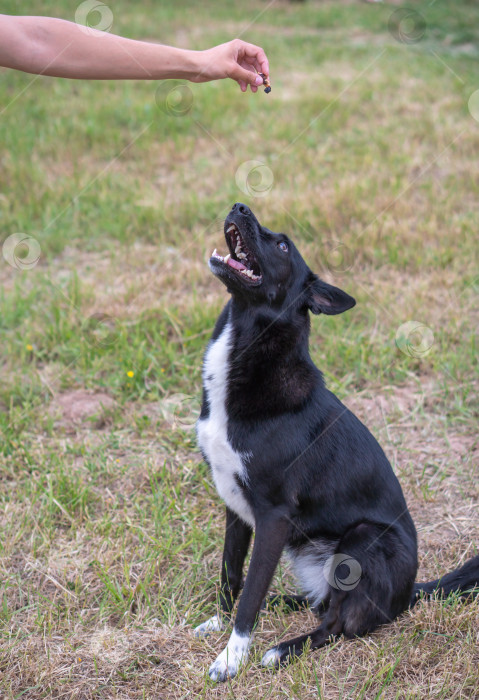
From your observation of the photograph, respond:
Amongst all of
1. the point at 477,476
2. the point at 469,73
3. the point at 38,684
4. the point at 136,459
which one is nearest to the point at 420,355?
the point at 477,476

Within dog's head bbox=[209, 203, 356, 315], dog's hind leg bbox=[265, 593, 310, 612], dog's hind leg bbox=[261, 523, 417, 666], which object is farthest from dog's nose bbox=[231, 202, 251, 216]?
dog's hind leg bbox=[265, 593, 310, 612]

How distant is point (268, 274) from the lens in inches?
103

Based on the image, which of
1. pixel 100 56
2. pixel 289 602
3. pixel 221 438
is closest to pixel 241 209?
pixel 100 56

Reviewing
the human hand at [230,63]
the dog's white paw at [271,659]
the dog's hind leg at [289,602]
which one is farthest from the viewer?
the dog's hind leg at [289,602]

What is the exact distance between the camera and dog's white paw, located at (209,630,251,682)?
7.97 feet

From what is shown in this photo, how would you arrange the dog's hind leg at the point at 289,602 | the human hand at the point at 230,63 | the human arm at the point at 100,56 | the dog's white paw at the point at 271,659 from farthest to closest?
the dog's hind leg at the point at 289,602
the human hand at the point at 230,63
the dog's white paw at the point at 271,659
the human arm at the point at 100,56

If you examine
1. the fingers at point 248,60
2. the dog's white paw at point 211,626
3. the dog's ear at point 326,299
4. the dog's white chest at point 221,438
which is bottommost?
the dog's white paw at point 211,626

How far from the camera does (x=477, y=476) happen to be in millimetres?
3447

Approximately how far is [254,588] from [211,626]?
1.32 feet

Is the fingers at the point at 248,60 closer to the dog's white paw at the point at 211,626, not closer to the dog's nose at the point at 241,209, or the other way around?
the dog's nose at the point at 241,209

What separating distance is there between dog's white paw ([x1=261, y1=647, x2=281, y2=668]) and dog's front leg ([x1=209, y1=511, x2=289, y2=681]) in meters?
0.08

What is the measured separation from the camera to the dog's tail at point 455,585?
2613mm

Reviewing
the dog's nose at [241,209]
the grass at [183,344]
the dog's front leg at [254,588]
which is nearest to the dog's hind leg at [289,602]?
the grass at [183,344]

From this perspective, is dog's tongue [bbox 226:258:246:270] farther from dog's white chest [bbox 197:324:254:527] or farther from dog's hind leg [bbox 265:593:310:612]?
dog's hind leg [bbox 265:593:310:612]
